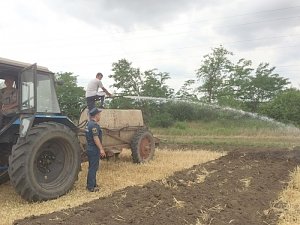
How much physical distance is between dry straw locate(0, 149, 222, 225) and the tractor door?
1.41m

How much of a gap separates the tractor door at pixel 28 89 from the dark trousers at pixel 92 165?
128 centimetres

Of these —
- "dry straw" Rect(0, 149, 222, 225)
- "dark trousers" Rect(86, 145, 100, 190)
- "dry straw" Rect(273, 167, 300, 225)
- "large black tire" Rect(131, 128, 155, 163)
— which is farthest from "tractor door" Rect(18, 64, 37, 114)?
"dry straw" Rect(273, 167, 300, 225)

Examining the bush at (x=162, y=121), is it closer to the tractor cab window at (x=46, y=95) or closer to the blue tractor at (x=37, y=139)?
the tractor cab window at (x=46, y=95)

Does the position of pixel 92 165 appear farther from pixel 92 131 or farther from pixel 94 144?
pixel 92 131

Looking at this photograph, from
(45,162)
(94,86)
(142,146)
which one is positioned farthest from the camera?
(142,146)

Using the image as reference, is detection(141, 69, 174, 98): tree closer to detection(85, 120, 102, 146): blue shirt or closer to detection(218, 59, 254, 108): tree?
detection(218, 59, 254, 108): tree

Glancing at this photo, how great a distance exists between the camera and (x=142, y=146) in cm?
1063

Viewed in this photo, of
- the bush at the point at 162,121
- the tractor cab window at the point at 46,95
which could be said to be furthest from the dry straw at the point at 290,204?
the bush at the point at 162,121

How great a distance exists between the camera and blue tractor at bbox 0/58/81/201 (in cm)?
635

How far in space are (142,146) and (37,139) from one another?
450 cm

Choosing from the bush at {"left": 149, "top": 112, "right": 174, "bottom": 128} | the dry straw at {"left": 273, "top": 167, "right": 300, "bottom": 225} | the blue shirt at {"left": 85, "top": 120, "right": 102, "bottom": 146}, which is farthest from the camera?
the bush at {"left": 149, "top": 112, "right": 174, "bottom": 128}

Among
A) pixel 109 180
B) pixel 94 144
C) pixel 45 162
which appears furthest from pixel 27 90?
pixel 109 180

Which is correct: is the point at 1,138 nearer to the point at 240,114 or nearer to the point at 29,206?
the point at 29,206

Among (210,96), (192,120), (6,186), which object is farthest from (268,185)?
(210,96)
